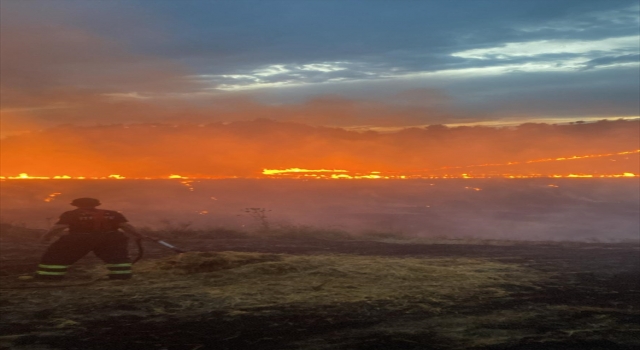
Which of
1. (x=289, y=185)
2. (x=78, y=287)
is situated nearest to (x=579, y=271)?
(x=78, y=287)

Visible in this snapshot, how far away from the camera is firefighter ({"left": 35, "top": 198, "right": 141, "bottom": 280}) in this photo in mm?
14523

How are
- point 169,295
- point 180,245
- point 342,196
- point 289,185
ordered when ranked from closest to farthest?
point 169,295 < point 180,245 < point 342,196 < point 289,185

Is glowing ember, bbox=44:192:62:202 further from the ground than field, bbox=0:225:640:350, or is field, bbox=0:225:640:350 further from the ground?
glowing ember, bbox=44:192:62:202

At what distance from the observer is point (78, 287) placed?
13.5 meters

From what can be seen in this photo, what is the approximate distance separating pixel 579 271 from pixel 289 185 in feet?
214

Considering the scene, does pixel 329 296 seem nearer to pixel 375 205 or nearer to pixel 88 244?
pixel 88 244

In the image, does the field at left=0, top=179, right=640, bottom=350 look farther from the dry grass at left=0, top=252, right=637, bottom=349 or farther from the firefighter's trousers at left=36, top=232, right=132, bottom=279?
the firefighter's trousers at left=36, top=232, right=132, bottom=279

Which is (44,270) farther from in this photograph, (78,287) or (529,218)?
(529,218)

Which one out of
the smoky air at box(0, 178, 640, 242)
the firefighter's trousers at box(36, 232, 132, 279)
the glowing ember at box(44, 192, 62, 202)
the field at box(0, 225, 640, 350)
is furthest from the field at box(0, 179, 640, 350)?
the glowing ember at box(44, 192, 62, 202)

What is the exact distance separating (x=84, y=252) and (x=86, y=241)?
0.89 feet

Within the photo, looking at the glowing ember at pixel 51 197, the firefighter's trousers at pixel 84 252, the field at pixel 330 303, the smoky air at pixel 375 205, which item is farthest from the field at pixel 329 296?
the glowing ember at pixel 51 197

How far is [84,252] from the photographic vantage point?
1516 centimetres

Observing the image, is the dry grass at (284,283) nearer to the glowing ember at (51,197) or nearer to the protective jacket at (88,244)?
the protective jacket at (88,244)

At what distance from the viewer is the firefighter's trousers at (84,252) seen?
47.4 feet
